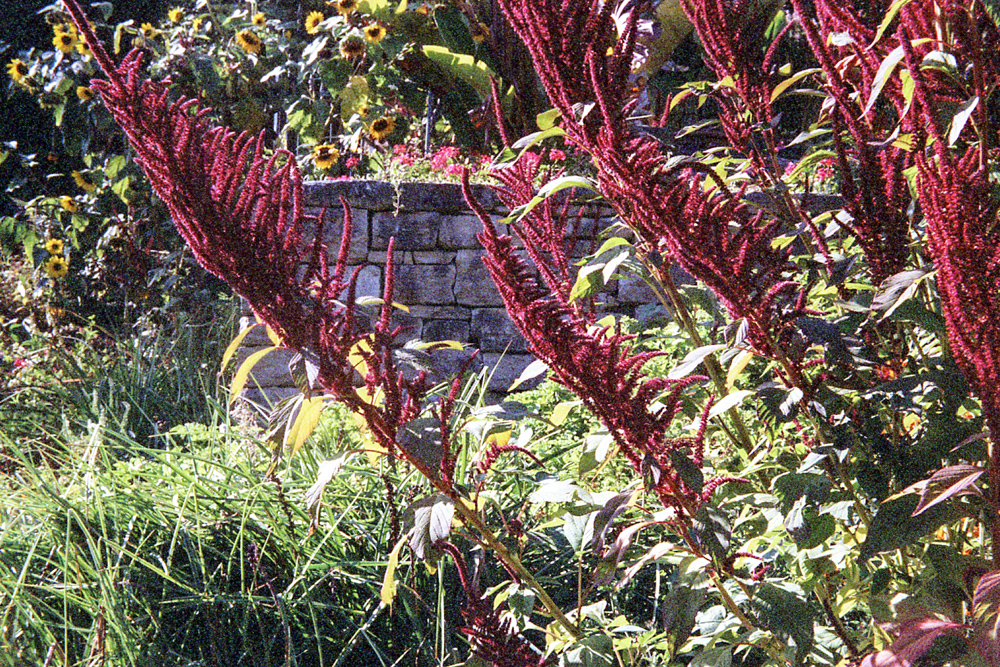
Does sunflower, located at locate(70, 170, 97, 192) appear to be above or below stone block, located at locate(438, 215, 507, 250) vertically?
above

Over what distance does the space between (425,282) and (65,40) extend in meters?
3.22

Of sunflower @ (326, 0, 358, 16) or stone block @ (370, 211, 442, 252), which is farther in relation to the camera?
sunflower @ (326, 0, 358, 16)

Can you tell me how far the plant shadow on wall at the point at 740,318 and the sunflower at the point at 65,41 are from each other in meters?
5.02

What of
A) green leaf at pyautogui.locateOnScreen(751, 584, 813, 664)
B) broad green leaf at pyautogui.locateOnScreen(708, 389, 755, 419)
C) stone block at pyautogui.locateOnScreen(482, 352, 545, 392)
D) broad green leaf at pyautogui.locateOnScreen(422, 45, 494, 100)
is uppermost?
broad green leaf at pyautogui.locateOnScreen(422, 45, 494, 100)

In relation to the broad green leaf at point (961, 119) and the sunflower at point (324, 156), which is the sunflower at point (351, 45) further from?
the broad green leaf at point (961, 119)

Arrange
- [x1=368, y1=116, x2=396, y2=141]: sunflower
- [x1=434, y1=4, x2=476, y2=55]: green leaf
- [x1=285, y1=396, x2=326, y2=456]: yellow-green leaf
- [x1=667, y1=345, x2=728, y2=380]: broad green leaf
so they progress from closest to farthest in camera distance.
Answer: [x1=667, y1=345, x2=728, y2=380]: broad green leaf, [x1=285, y1=396, x2=326, y2=456]: yellow-green leaf, [x1=368, y1=116, x2=396, y2=141]: sunflower, [x1=434, y1=4, x2=476, y2=55]: green leaf

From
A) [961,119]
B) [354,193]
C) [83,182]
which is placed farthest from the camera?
[83,182]

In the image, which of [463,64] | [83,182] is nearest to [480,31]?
[463,64]

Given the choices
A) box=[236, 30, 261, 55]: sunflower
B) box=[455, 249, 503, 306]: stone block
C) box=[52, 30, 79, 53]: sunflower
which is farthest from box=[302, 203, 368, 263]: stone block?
box=[52, 30, 79, 53]: sunflower

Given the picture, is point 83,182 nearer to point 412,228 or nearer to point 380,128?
point 380,128

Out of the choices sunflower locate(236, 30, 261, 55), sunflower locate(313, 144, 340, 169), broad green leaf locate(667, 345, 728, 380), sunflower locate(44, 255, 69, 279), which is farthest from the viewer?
sunflower locate(44, 255, 69, 279)

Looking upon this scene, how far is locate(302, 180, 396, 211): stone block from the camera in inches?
160

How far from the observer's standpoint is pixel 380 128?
4.77m

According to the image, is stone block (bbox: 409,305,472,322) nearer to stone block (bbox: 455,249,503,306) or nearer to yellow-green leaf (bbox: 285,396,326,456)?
stone block (bbox: 455,249,503,306)
